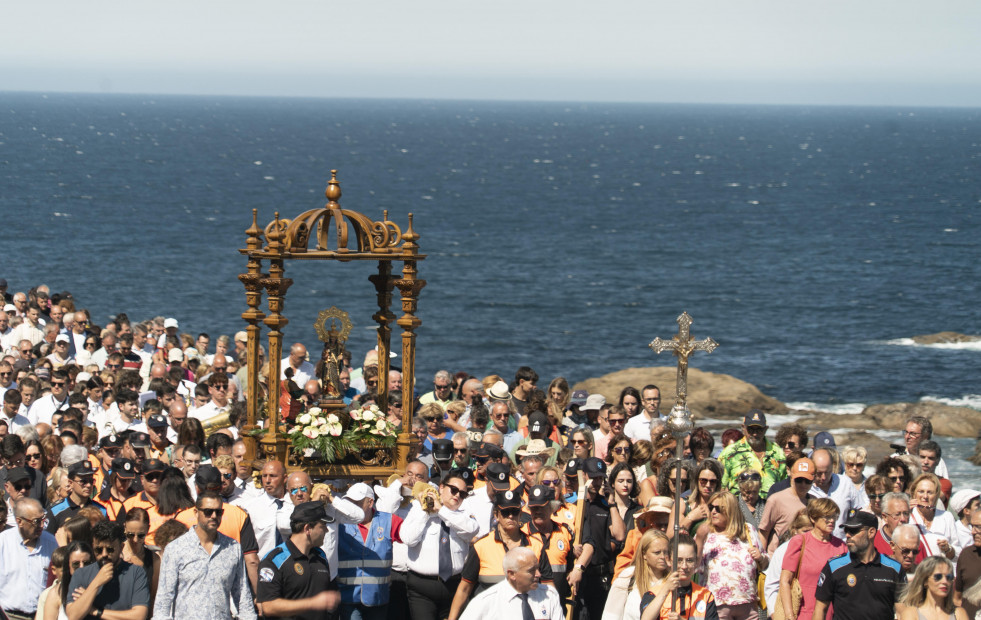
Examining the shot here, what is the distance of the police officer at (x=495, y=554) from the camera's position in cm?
1023

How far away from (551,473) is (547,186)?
11012 cm

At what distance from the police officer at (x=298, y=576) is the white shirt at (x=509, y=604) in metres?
1.17

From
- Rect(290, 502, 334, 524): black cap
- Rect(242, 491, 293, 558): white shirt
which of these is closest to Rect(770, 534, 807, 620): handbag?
Rect(290, 502, 334, 524): black cap

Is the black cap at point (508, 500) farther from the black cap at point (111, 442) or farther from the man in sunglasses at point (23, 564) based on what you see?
the black cap at point (111, 442)

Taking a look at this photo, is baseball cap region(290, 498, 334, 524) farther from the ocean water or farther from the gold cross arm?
the ocean water

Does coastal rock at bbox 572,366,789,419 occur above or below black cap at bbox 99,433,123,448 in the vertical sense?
below

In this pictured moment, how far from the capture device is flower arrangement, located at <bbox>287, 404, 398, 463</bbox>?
41.7ft

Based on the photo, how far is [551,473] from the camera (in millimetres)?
11727

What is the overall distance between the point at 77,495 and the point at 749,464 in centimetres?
628

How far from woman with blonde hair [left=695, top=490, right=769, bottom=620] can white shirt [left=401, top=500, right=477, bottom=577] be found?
6.10 feet

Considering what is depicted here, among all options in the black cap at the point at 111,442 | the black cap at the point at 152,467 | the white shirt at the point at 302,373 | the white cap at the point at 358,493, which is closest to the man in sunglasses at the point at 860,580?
the white cap at the point at 358,493

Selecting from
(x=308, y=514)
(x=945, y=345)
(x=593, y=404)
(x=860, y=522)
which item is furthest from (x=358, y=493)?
(x=945, y=345)

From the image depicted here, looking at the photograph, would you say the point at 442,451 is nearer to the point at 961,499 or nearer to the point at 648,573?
the point at 648,573

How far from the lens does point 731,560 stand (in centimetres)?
1050
